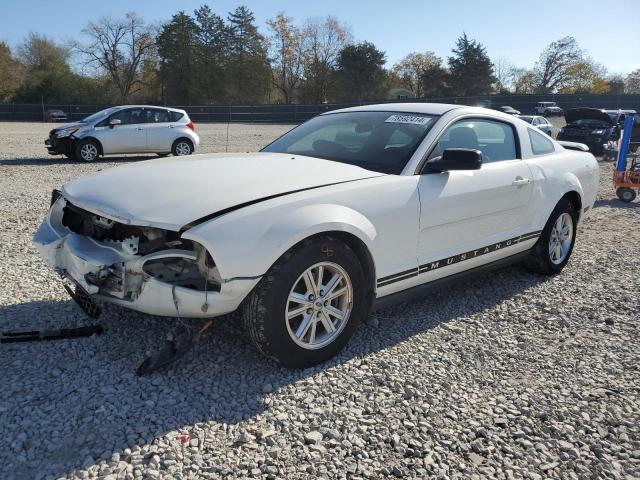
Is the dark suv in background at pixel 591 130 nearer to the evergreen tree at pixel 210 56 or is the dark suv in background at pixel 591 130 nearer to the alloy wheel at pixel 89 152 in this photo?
the alloy wheel at pixel 89 152

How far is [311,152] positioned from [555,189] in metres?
2.36

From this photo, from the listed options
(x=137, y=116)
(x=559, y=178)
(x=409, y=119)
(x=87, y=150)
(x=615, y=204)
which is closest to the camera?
(x=409, y=119)

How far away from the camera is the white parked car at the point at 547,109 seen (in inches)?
1658

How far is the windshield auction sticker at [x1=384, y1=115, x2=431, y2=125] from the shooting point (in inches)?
159

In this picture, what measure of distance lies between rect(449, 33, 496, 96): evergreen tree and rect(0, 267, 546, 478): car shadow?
6589 centimetres

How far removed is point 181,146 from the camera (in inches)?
625

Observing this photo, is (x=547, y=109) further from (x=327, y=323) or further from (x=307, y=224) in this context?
(x=307, y=224)

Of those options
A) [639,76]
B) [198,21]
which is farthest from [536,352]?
[639,76]

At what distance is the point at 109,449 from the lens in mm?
2432

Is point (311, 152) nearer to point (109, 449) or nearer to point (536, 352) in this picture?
point (536, 352)

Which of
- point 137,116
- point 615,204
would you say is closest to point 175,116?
point 137,116

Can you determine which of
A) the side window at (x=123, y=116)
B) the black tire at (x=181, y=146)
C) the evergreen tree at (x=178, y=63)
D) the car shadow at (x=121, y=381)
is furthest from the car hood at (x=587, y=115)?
the evergreen tree at (x=178, y=63)

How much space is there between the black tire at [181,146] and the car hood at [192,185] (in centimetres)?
1225

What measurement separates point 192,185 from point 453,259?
6.43 ft
